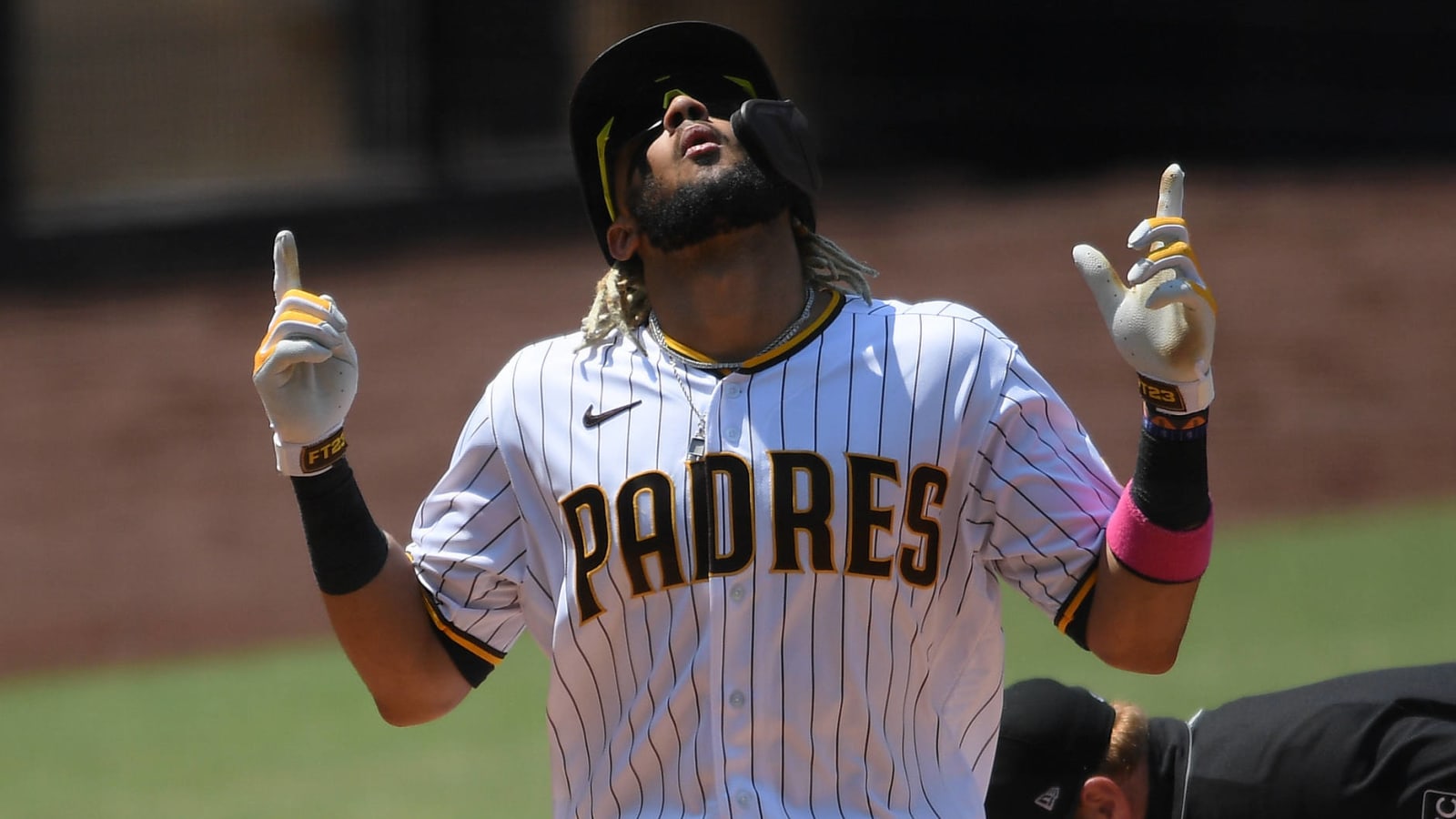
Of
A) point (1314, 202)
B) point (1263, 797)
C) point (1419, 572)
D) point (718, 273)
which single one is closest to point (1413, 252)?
point (1314, 202)

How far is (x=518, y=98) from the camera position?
53.8ft

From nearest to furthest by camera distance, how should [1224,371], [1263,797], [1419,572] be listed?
[1263,797], [1419,572], [1224,371]

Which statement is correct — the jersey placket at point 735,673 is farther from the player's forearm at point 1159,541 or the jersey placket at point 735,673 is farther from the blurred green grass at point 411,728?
the blurred green grass at point 411,728

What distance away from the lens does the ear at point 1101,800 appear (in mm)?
3713

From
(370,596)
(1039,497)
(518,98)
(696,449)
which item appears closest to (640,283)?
(696,449)

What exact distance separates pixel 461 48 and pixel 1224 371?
748cm

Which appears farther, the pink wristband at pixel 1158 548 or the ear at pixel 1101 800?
the ear at pixel 1101 800

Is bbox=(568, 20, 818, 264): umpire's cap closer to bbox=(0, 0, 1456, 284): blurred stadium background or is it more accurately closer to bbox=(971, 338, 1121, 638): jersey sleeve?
bbox=(971, 338, 1121, 638): jersey sleeve

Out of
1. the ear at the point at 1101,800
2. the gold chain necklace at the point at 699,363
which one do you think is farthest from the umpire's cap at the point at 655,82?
the ear at the point at 1101,800

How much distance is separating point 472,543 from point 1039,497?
97 centimetres

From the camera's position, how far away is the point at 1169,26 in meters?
16.5

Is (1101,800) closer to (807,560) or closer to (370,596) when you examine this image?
(807,560)

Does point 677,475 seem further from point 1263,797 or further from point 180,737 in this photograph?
point 180,737

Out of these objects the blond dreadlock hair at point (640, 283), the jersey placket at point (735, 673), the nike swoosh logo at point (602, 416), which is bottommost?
the jersey placket at point (735, 673)
